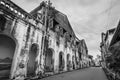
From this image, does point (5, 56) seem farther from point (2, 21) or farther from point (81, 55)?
point (81, 55)

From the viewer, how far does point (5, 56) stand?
20.4ft

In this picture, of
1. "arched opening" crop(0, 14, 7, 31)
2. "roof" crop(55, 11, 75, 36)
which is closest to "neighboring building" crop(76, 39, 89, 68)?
"roof" crop(55, 11, 75, 36)

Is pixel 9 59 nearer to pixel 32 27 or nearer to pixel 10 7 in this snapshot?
pixel 32 27

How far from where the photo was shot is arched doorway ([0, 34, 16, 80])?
5789 millimetres

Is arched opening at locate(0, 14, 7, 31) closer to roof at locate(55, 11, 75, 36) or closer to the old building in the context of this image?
the old building

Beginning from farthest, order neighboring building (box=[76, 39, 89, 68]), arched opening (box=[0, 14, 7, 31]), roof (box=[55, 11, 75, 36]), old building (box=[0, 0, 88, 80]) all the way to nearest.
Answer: neighboring building (box=[76, 39, 89, 68]), roof (box=[55, 11, 75, 36]), old building (box=[0, 0, 88, 80]), arched opening (box=[0, 14, 7, 31])

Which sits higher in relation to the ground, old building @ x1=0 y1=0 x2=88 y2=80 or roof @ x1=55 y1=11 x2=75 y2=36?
roof @ x1=55 y1=11 x2=75 y2=36

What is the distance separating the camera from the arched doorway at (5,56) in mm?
5789

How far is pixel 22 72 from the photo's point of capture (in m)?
5.46

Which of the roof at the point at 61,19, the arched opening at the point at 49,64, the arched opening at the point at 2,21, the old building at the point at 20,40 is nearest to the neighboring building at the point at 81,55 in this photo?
the roof at the point at 61,19

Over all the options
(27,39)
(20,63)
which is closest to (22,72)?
(20,63)

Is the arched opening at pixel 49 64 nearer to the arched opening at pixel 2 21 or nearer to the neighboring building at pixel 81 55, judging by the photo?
the arched opening at pixel 2 21

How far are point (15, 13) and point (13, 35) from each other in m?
1.79

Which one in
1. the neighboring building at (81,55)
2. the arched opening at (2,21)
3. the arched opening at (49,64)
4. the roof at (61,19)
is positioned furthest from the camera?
the neighboring building at (81,55)
